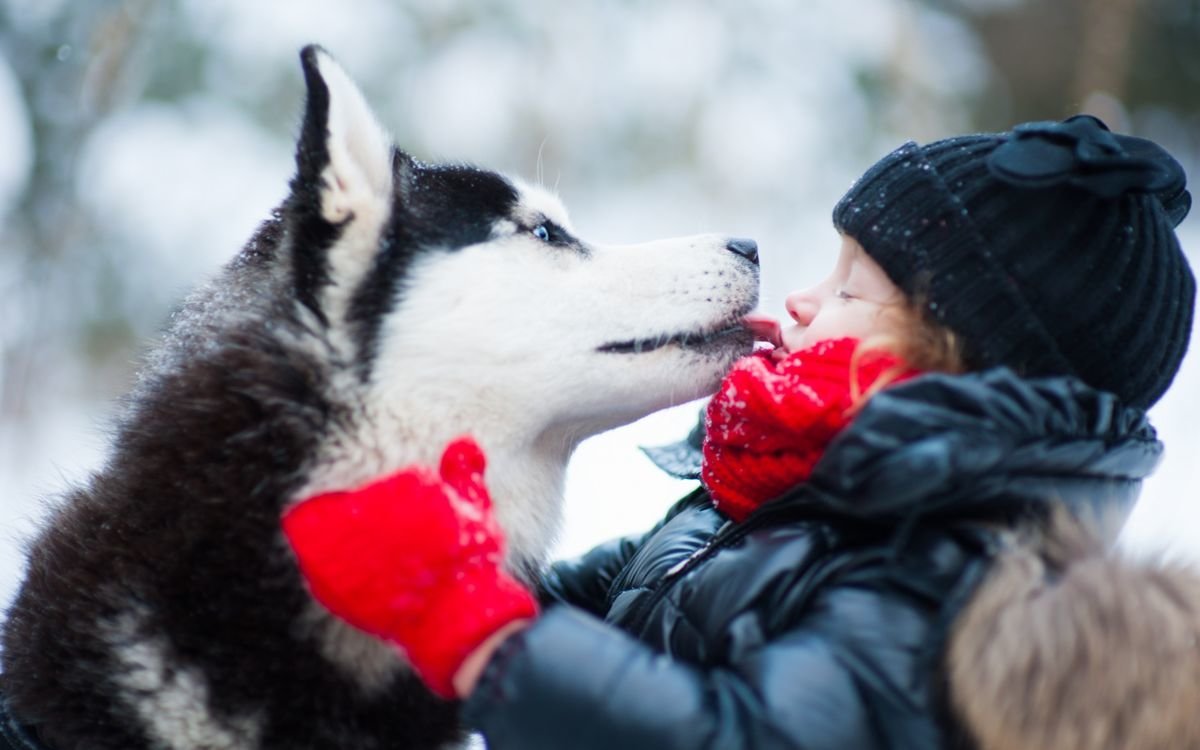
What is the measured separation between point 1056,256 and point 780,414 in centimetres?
47

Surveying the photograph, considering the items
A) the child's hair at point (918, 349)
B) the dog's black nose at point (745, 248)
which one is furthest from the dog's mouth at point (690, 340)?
the child's hair at point (918, 349)

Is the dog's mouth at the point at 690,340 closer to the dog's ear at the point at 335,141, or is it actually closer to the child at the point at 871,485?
the child at the point at 871,485

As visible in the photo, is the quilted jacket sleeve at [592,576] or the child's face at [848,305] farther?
the quilted jacket sleeve at [592,576]

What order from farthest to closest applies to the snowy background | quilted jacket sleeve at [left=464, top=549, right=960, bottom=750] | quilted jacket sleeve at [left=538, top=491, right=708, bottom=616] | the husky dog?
the snowy background, quilted jacket sleeve at [left=538, top=491, right=708, bottom=616], the husky dog, quilted jacket sleeve at [left=464, top=549, right=960, bottom=750]

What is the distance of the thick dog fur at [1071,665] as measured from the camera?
3.82 feet

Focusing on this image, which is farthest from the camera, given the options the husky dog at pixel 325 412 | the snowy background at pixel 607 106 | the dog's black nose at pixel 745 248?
the snowy background at pixel 607 106

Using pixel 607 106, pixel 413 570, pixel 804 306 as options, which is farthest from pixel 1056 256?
pixel 607 106

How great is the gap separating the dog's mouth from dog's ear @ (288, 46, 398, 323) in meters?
0.43

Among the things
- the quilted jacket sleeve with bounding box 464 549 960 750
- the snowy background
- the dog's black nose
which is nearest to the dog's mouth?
the dog's black nose

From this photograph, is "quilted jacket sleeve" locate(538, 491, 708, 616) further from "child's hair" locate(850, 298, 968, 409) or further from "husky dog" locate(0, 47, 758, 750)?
"child's hair" locate(850, 298, 968, 409)

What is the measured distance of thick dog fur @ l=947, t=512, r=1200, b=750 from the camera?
3.82 ft

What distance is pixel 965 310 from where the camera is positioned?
1488mm

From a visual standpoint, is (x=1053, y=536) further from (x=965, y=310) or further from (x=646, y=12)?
(x=646, y=12)

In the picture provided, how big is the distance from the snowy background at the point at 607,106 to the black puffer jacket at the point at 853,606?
5426mm
